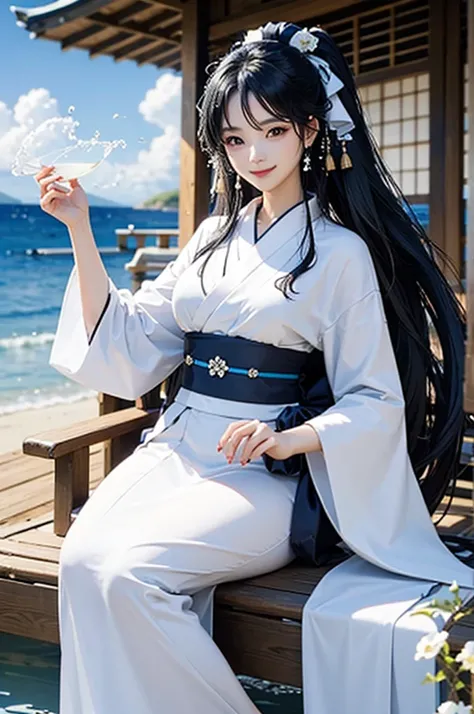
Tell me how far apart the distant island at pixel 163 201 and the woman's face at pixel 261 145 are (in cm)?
4191

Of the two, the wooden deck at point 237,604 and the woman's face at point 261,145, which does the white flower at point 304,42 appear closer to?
the woman's face at point 261,145

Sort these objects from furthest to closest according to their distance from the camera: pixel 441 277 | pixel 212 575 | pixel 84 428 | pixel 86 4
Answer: pixel 86 4, pixel 84 428, pixel 441 277, pixel 212 575

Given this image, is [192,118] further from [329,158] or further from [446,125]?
[329,158]

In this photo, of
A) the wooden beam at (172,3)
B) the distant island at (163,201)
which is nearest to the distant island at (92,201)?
the distant island at (163,201)

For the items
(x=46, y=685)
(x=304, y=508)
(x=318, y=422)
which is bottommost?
(x=46, y=685)

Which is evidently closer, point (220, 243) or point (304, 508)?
point (304, 508)

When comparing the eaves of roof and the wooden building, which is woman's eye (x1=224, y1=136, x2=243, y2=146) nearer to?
the wooden building

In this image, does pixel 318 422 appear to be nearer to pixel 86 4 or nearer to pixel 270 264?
pixel 270 264

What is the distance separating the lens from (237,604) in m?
2.04

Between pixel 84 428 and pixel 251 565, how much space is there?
2.62 feet

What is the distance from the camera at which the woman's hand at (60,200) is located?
87.1 inches

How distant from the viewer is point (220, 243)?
2.36 metres

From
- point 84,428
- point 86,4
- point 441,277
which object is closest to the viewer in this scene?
point 441,277

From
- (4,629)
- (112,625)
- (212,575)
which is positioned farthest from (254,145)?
(4,629)
